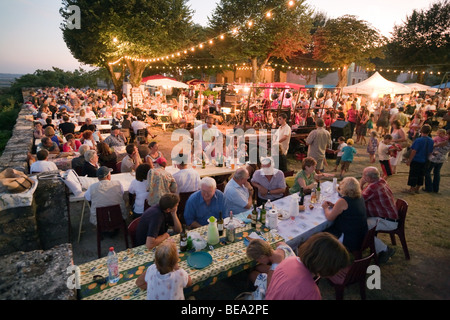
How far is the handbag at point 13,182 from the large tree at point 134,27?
55.6ft

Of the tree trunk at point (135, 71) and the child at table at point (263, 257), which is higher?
the tree trunk at point (135, 71)

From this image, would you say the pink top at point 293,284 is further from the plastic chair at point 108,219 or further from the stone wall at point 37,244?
the plastic chair at point 108,219

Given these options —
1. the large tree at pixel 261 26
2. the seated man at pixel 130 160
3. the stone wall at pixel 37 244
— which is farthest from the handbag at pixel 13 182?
the large tree at pixel 261 26

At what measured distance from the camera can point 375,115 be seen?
14.2 meters

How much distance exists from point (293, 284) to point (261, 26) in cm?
2546

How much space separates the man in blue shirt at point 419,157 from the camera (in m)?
6.27

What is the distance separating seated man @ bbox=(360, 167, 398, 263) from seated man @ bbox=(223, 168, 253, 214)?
6.19 ft

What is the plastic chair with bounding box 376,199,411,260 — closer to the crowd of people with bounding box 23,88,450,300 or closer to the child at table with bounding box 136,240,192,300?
the crowd of people with bounding box 23,88,450,300

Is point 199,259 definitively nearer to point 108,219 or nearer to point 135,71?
point 108,219

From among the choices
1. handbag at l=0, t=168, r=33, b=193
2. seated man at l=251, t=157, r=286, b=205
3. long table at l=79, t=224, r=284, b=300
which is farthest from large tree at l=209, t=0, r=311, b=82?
long table at l=79, t=224, r=284, b=300

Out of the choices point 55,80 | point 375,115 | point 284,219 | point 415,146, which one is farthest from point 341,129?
point 55,80

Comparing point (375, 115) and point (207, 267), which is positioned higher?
point (375, 115)

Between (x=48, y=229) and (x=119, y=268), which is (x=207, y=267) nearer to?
(x=119, y=268)
